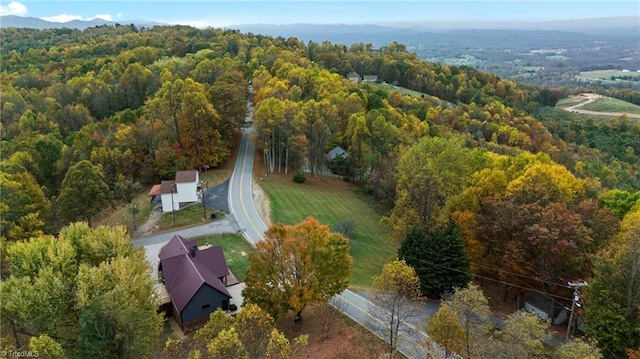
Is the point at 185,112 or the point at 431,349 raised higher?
the point at 185,112

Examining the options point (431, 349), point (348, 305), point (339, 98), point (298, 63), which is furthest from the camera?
point (298, 63)

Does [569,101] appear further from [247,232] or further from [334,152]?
[247,232]

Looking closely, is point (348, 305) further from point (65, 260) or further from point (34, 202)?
point (34, 202)

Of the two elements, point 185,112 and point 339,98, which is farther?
point 339,98

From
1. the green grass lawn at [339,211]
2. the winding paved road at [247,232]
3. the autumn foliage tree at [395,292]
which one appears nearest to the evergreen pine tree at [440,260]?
the winding paved road at [247,232]

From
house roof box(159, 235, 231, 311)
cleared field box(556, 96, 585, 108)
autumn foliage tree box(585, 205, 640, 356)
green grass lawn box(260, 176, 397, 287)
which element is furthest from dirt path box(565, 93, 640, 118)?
house roof box(159, 235, 231, 311)

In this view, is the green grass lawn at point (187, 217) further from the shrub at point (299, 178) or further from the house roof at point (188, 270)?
the shrub at point (299, 178)

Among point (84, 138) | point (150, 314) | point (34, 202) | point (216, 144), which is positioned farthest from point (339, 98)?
point (150, 314)

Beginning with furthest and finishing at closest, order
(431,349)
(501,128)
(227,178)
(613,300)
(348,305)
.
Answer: (501,128) < (227,178) < (348,305) < (613,300) < (431,349)
